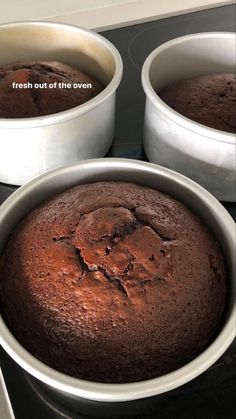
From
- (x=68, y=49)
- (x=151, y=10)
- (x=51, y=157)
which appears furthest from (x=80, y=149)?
(x=151, y=10)

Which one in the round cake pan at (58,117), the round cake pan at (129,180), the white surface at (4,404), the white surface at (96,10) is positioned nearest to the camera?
the round cake pan at (129,180)

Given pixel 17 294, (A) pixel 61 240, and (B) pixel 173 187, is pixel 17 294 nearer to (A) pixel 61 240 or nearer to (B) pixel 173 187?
(A) pixel 61 240

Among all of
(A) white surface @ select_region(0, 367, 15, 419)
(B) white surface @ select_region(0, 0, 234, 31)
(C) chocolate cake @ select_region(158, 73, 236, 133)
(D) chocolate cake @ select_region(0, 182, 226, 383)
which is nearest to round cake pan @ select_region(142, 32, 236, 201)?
(C) chocolate cake @ select_region(158, 73, 236, 133)

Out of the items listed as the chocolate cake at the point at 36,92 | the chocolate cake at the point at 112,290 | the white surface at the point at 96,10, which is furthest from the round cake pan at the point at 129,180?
the white surface at the point at 96,10

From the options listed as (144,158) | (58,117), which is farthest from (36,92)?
(144,158)

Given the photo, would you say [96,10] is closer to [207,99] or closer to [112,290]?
[207,99]

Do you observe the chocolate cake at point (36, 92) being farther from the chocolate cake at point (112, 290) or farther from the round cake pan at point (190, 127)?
the chocolate cake at point (112, 290)

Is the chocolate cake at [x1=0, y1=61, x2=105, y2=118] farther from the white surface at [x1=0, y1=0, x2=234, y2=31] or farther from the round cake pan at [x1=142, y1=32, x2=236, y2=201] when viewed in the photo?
the white surface at [x1=0, y1=0, x2=234, y2=31]
